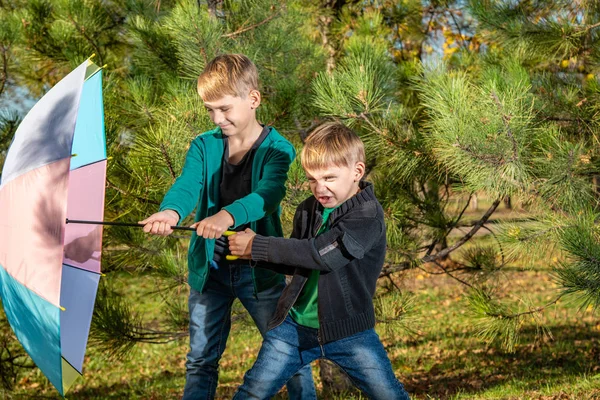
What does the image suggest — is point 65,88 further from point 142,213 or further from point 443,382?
point 443,382

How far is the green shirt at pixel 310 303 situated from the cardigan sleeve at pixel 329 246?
0.09 metres

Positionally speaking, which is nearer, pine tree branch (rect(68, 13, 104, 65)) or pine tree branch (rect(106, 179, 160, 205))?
pine tree branch (rect(106, 179, 160, 205))

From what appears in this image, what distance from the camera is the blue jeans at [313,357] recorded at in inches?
85.0

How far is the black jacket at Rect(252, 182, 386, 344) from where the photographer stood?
2.13 m

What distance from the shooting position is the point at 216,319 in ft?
8.39

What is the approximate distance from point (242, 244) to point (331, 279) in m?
0.29

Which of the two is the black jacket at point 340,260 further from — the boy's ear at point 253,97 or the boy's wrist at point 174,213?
the boy's ear at point 253,97

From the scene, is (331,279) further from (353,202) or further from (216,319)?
(216,319)

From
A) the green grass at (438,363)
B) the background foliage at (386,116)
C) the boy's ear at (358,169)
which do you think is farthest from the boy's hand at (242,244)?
the green grass at (438,363)

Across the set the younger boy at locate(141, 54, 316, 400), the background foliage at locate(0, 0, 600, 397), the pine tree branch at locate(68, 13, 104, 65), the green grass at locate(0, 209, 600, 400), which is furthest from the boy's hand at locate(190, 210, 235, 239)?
the pine tree branch at locate(68, 13, 104, 65)

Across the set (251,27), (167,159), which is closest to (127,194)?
(167,159)

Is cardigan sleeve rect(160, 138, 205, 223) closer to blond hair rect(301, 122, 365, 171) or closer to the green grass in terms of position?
blond hair rect(301, 122, 365, 171)

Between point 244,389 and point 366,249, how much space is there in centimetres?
58

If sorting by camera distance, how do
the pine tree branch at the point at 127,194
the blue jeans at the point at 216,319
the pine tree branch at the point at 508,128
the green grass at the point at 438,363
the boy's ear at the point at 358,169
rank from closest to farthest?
the boy's ear at the point at 358,169
the blue jeans at the point at 216,319
the pine tree branch at the point at 508,128
the pine tree branch at the point at 127,194
the green grass at the point at 438,363
